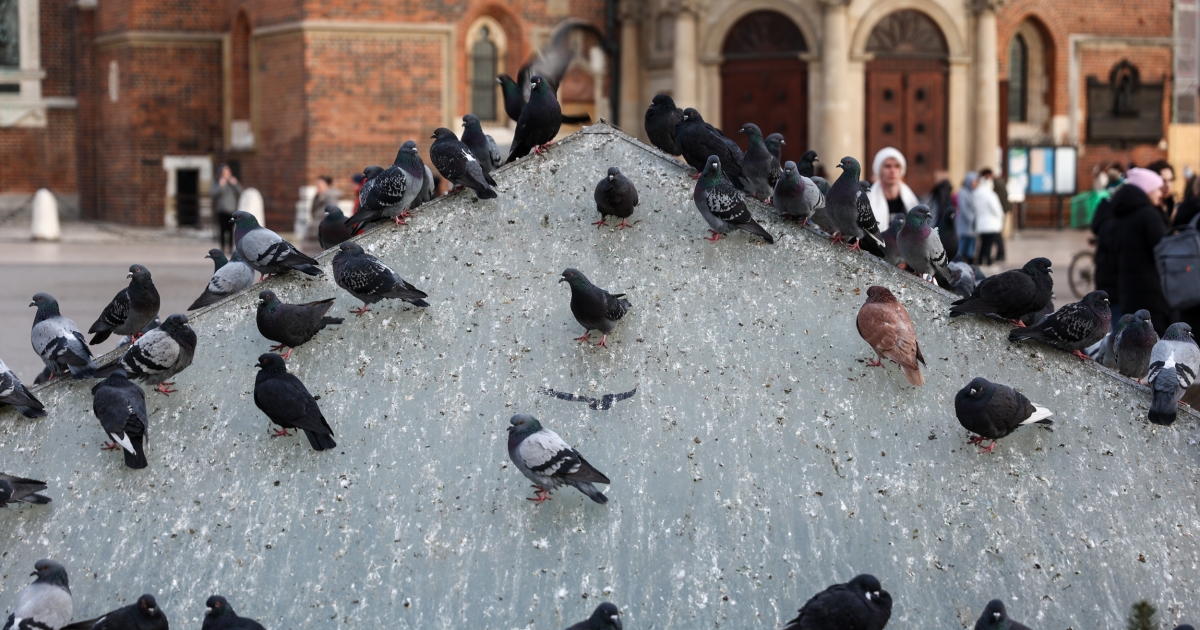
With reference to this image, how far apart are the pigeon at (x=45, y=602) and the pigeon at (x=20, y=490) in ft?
1.52

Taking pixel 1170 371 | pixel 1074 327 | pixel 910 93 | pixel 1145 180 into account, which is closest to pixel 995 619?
pixel 1170 371

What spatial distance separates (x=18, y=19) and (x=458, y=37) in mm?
10753

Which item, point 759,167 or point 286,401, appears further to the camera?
point 759,167

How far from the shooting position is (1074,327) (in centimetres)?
553

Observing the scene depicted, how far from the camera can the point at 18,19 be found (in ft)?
89.2

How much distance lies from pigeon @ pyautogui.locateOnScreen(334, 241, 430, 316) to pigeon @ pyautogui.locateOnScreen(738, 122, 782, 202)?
6.70 ft

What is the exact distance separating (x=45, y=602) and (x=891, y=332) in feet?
10.9

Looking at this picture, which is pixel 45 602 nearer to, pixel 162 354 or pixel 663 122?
pixel 162 354

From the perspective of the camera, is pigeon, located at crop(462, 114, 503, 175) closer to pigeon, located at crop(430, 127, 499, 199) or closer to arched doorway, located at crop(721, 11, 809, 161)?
pigeon, located at crop(430, 127, 499, 199)

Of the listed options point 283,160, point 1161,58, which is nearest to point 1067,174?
point 1161,58

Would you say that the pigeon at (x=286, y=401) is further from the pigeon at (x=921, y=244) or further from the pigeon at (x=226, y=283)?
the pigeon at (x=921, y=244)

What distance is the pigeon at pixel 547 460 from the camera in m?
4.68

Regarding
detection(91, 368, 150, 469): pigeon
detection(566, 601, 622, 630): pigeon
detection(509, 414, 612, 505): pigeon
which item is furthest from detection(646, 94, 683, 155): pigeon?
detection(566, 601, 622, 630): pigeon

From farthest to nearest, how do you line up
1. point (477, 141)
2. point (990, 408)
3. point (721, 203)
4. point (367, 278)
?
point (477, 141) < point (721, 203) < point (367, 278) < point (990, 408)
